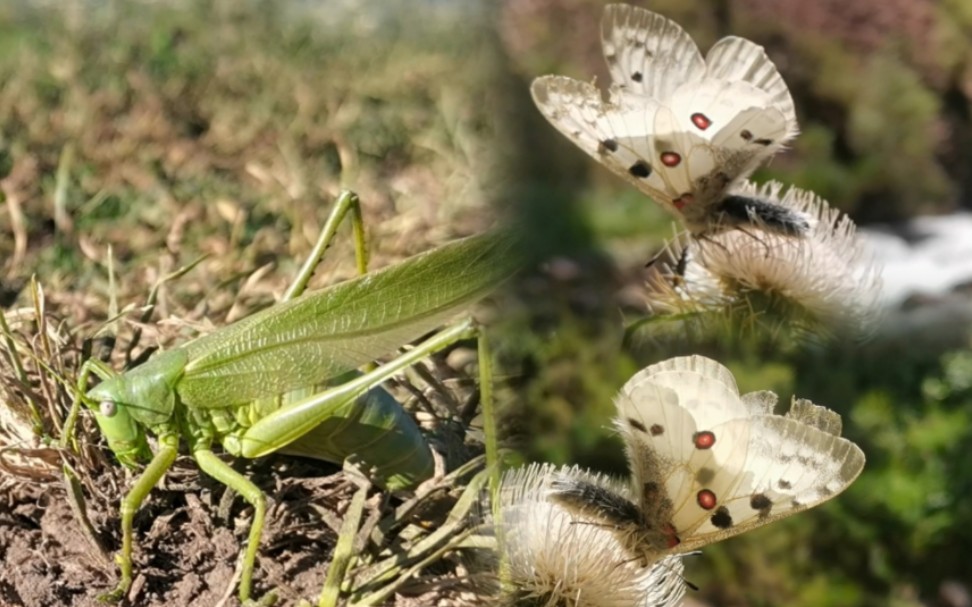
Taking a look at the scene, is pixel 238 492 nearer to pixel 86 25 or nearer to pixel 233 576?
pixel 233 576

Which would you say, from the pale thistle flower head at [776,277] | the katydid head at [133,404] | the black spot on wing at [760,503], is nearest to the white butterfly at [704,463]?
the black spot on wing at [760,503]

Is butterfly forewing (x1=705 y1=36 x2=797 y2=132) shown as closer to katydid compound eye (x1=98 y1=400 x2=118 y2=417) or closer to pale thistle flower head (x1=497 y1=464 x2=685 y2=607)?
pale thistle flower head (x1=497 y1=464 x2=685 y2=607)

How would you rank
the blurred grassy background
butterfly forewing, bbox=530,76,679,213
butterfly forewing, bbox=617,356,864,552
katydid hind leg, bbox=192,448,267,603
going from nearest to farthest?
butterfly forewing, bbox=617,356,864,552 → butterfly forewing, bbox=530,76,679,213 → katydid hind leg, bbox=192,448,267,603 → the blurred grassy background

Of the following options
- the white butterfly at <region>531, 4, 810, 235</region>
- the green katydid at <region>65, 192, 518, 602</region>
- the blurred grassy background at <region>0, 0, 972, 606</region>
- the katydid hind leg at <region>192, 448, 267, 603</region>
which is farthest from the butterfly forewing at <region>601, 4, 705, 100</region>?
the katydid hind leg at <region>192, 448, 267, 603</region>

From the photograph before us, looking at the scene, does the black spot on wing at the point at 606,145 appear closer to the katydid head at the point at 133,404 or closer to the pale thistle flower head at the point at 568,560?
the pale thistle flower head at the point at 568,560

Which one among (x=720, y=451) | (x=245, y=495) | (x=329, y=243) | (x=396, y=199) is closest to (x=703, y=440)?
(x=720, y=451)
